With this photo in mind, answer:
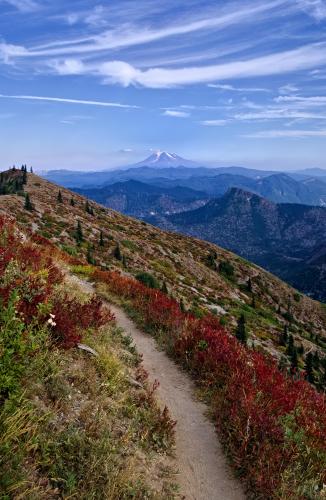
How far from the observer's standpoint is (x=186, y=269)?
68.2 meters

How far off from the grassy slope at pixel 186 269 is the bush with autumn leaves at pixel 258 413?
2396 cm

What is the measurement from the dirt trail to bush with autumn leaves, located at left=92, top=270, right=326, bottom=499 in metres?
0.25

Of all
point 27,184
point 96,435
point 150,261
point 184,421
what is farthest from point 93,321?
point 27,184

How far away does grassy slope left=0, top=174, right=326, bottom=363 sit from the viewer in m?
49.2

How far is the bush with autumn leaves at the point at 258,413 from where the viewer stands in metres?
6.47

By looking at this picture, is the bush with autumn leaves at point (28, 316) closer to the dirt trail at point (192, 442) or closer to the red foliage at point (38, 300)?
the red foliage at point (38, 300)

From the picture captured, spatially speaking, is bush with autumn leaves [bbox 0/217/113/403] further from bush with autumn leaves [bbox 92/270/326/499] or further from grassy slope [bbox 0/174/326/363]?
grassy slope [bbox 0/174/326/363]

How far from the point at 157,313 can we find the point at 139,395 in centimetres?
582

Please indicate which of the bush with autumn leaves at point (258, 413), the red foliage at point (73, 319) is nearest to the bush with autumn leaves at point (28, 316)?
the red foliage at point (73, 319)

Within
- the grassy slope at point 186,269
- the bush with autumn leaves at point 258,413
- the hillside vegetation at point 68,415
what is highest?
the hillside vegetation at point 68,415

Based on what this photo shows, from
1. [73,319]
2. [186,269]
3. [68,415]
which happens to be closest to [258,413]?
[68,415]

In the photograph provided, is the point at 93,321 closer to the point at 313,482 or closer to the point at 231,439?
the point at 231,439

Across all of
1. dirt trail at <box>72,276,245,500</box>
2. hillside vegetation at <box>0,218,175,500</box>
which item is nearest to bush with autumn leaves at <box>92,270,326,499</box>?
dirt trail at <box>72,276,245,500</box>

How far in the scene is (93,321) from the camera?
440 inches
